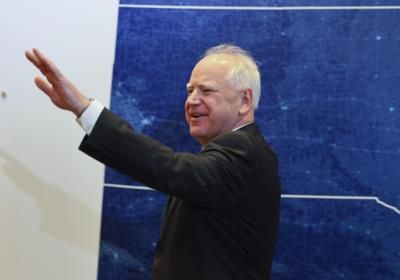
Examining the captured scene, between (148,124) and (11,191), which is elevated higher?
(148,124)

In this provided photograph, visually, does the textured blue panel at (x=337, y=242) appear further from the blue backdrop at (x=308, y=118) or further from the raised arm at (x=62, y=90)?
the raised arm at (x=62, y=90)

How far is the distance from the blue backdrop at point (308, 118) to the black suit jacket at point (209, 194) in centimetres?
27

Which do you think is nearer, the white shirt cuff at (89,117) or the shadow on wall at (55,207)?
the white shirt cuff at (89,117)

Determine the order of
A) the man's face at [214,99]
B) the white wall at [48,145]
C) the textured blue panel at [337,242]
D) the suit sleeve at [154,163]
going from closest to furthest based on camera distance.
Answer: the suit sleeve at [154,163] → the man's face at [214,99] → the textured blue panel at [337,242] → the white wall at [48,145]

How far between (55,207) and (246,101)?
65cm

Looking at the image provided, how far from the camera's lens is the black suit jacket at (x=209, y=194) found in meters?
0.72

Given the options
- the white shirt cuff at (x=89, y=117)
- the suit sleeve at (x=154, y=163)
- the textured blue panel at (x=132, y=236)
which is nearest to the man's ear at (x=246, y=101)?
the suit sleeve at (x=154, y=163)

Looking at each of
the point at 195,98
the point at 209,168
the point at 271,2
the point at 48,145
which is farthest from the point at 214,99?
the point at 48,145

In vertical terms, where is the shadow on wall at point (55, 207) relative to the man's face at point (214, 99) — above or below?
below

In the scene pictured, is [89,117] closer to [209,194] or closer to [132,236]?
[209,194]

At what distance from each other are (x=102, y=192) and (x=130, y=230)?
0.42 feet

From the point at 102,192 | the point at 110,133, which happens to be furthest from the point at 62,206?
the point at 110,133

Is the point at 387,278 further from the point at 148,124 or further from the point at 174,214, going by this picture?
the point at 148,124

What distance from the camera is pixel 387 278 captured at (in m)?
1.13
